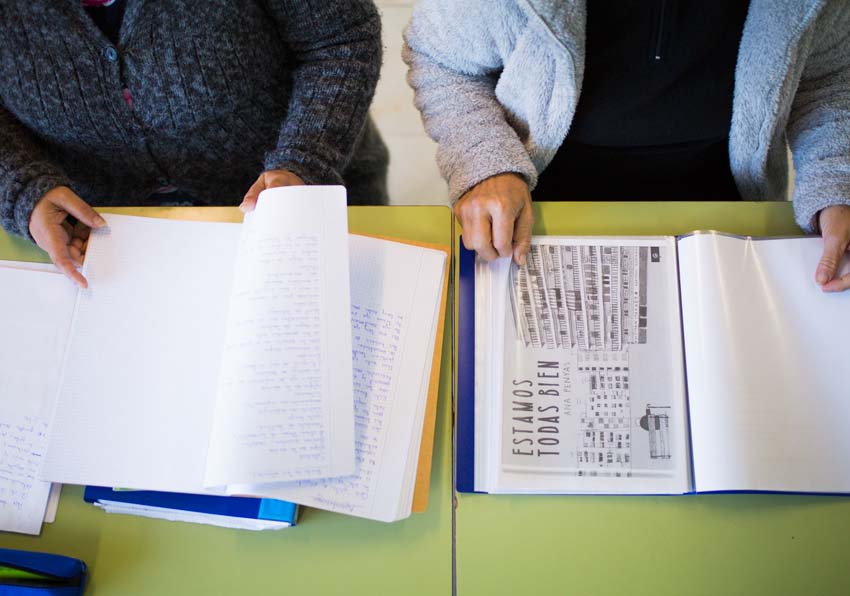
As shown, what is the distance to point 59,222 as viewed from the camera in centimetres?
64

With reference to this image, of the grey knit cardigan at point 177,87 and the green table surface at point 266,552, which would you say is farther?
the grey knit cardigan at point 177,87

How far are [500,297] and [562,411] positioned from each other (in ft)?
0.44

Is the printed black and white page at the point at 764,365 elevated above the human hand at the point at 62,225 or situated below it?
below

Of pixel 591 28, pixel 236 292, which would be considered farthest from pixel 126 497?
pixel 591 28

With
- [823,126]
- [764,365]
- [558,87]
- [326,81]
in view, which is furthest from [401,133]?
[764,365]

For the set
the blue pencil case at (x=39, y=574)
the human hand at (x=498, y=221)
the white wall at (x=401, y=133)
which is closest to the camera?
the blue pencil case at (x=39, y=574)

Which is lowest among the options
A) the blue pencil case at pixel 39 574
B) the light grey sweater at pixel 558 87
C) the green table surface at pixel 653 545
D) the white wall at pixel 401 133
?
the blue pencil case at pixel 39 574

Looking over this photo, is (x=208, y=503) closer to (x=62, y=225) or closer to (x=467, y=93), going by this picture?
(x=62, y=225)

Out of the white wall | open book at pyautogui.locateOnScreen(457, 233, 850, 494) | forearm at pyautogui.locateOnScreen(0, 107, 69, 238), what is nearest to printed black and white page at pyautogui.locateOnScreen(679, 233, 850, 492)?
open book at pyautogui.locateOnScreen(457, 233, 850, 494)

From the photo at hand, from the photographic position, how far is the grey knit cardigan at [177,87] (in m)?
0.65

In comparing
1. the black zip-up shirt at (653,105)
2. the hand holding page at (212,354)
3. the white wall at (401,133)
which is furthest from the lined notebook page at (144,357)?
the white wall at (401,133)

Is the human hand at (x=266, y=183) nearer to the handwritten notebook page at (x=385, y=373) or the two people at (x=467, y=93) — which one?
the two people at (x=467, y=93)

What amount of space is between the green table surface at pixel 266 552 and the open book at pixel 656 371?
69 millimetres

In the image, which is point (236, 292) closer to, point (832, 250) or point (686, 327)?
point (686, 327)
